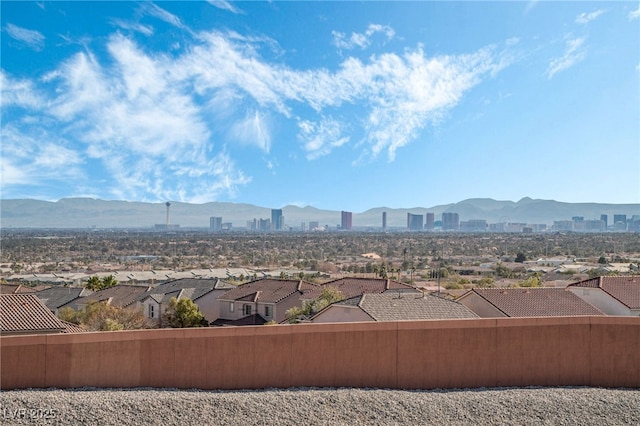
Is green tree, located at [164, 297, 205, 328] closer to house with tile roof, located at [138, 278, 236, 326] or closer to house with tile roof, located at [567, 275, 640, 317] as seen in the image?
house with tile roof, located at [138, 278, 236, 326]

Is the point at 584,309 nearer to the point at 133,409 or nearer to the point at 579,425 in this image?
the point at 579,425

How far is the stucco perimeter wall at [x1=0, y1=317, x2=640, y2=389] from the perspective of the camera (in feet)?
32.5

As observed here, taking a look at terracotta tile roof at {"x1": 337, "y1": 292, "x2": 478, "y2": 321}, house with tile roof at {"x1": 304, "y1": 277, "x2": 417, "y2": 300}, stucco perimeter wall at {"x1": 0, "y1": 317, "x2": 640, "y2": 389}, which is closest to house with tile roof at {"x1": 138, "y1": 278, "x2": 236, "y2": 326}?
house with tile roof at {"x1": 304, "y1": 277, "x2": 417, "y2": 300}

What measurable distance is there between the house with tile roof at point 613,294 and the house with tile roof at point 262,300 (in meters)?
15.3

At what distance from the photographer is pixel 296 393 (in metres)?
10.0

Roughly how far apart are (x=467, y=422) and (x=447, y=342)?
1.94m

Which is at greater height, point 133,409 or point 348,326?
point 348,326

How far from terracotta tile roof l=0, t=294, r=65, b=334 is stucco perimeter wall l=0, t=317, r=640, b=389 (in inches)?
392

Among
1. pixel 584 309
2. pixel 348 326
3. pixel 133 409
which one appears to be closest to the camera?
pixel 133 409

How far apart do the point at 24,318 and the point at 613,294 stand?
83.1ft

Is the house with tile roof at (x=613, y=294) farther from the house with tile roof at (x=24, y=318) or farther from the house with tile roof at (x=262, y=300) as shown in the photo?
the house with tile roof at (x=24, y=318)

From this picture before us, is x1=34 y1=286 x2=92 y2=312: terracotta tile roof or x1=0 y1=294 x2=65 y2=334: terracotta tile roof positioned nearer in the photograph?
x1=0 y1=294 x2=65 y2=334: terracotta tile roof

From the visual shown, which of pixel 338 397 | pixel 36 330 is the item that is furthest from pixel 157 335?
pixel 36 330

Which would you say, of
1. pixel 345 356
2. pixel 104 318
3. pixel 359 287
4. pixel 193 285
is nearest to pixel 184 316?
pixel 104 318
